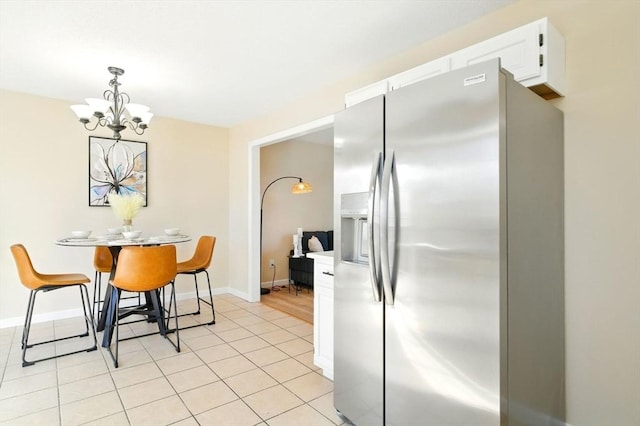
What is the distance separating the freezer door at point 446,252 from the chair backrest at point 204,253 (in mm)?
2700

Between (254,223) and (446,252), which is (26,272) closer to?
(254,223)

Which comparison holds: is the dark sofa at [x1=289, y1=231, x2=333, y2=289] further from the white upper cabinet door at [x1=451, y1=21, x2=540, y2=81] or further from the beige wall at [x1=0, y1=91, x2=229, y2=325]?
the white upper cabinet door at [x1=451, y1=21, x2=540, y2=81]

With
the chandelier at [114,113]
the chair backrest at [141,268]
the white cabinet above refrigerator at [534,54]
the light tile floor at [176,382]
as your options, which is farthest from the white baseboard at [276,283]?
the white cabinet above refrigerator at [534,54]

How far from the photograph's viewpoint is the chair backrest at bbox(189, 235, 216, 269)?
3.90 metres

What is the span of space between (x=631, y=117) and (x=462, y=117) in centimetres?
100

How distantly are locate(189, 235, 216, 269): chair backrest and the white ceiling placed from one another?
1.68 meters

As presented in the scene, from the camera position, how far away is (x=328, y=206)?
6.61 m

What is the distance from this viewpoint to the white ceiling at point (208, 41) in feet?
7.22

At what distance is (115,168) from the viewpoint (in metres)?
4.33

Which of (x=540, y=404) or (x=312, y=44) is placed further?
(x=312, y=44)

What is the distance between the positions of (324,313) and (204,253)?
6.63ft

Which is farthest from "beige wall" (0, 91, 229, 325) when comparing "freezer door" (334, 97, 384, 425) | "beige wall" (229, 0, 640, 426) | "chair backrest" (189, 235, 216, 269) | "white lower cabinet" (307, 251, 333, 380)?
"beige wall" (229, 0, 640, 426)

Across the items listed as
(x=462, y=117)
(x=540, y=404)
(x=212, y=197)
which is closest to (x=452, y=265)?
(x=462, y=117)

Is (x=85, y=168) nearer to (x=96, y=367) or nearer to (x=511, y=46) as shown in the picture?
(x=96, y=367)
